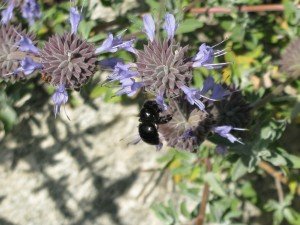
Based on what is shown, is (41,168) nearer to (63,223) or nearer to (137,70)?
(63,223)

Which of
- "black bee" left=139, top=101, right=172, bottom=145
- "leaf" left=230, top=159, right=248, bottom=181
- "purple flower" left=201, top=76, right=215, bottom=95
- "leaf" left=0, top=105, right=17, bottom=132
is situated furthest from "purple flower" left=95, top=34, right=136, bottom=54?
"leaf" left=230, top=159, right=248, bottom=181

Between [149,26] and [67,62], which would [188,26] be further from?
[67,62]

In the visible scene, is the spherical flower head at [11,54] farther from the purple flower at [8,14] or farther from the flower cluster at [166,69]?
the flower cluster at [166,69]

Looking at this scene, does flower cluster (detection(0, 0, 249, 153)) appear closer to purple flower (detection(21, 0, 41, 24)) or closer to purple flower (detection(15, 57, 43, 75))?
purple flower (detection(15, 57, 43, 75))

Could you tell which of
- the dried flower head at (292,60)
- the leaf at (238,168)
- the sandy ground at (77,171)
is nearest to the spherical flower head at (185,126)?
the leaf at (238,168)

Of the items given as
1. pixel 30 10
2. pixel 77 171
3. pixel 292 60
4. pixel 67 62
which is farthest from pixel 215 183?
pixel 30 10

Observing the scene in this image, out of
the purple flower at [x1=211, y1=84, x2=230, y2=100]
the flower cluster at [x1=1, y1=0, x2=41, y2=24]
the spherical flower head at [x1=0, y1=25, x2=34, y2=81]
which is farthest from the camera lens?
the flower cluster at [x1=1, y1=0, x2=41, y2=24]
